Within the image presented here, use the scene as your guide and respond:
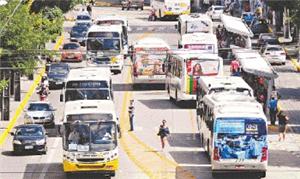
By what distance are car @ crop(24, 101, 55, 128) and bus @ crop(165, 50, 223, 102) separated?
7958 millimetres

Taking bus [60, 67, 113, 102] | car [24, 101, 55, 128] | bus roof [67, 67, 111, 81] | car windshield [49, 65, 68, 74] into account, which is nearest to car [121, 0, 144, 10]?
car windshield [49, 65, 68, 74]

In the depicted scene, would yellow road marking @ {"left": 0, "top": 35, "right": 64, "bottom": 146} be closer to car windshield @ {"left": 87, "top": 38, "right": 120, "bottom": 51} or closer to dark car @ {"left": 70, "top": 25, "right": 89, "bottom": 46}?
car windshield @ {"left": 87, "top": 38, "right": 120, "bottom": 51}

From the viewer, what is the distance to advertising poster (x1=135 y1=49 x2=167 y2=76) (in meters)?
72.8

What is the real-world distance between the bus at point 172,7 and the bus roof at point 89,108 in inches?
2338

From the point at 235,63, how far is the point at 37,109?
15422mm

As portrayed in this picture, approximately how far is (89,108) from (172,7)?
6158 centimetres

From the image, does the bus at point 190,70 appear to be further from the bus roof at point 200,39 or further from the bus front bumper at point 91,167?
the bus front bumper at point 91,167

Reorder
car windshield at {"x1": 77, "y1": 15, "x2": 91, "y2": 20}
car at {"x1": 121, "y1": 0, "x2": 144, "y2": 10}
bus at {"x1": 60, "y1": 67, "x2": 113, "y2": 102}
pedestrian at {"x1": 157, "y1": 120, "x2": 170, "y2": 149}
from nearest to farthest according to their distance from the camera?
pedestrian at {"x1": 157, "y1": 120, "x2": 170, "y2": 149} → bus at {"x1": 60, "y1": 67, "x2": 113, "y2": 102} → car windshield at {"x1": 77, "y1": 15, "x2": 91, "y2": 20} → car at {"x1": 121, "y1": 0, "x2": 144, "y2": 10}

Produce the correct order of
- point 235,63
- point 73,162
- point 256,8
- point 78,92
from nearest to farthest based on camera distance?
point 73,162 → point 78,92 → point 235,63 → point 256,8

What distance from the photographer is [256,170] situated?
47.0m

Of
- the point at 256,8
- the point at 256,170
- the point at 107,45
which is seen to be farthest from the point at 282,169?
the point at 256,8

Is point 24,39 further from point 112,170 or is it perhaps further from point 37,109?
point 112,170

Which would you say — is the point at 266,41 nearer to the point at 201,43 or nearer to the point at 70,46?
the point at 70,46

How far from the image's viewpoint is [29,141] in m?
53.4
